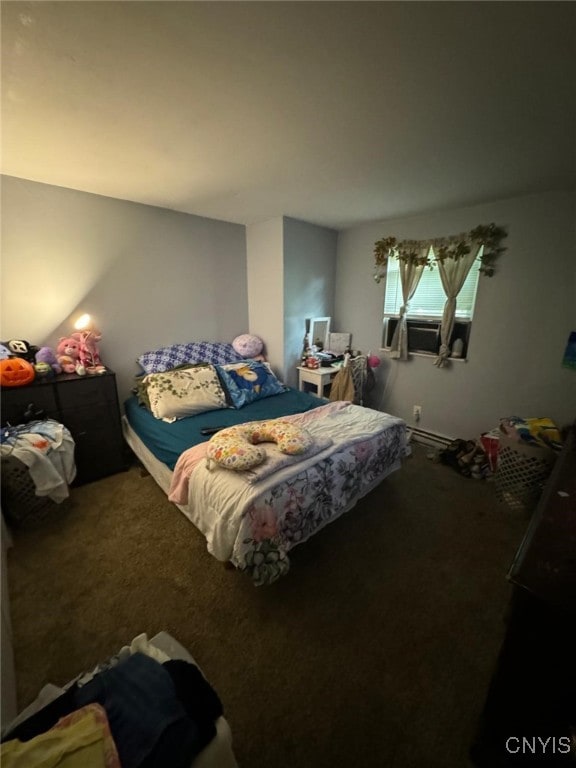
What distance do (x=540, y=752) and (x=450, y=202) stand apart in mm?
3236

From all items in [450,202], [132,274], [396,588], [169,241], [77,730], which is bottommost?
[396,588]

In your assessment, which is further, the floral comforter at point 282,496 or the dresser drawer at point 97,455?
the dresser drawer at point 97,455

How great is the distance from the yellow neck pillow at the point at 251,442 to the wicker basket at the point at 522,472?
160 centimetres

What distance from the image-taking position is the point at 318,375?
3.27 metres

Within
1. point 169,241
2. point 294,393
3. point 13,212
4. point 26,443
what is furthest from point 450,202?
point 26,443

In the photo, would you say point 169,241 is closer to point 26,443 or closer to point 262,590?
point 26,443

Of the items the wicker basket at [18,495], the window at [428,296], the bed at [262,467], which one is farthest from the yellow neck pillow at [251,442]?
the window at [428,296]

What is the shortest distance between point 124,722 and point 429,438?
317cm

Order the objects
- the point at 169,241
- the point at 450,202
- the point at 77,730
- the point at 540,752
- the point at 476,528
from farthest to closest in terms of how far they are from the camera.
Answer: the point at 169,241 < the point at 450,202 < the point at 476,528 < the point at 540,752 < the point at 77,730

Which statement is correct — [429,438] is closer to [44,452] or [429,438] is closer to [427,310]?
[427,310]

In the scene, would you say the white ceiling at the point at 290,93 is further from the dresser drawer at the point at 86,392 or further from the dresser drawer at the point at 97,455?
the dresser drawer at the point at 97,455

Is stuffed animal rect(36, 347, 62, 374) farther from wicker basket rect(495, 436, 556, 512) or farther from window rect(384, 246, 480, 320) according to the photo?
wicker basket rect(495, 436, 556, 512)

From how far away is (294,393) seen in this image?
114 inches

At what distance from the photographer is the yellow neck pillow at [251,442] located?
1535 mm
